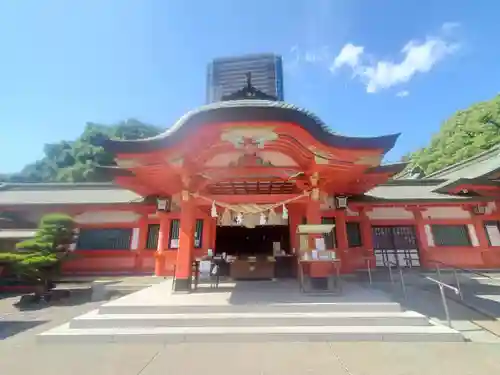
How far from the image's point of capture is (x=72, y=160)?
36.2 meters

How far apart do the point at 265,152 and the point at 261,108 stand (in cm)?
148

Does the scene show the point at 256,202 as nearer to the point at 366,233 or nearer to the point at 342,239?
the point at 342,239

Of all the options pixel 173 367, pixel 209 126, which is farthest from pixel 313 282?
pixel 209 126

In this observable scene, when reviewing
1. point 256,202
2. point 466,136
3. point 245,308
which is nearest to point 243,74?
point 256,202

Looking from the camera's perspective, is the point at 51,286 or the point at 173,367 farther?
the point at 51,286

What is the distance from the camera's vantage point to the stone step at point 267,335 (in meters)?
3.97

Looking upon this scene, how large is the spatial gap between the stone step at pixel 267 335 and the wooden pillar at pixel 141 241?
6491 millimetres

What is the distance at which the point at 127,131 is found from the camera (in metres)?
40.5

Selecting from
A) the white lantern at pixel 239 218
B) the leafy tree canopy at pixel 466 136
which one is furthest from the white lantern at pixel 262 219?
the leafy tree canopy at pixel 466 136

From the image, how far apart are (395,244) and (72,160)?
40480 mm

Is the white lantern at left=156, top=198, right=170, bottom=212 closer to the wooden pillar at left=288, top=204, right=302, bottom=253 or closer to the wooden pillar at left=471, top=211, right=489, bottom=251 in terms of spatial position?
the wooden pillar at left=288, top=204, right=302, bottom=253

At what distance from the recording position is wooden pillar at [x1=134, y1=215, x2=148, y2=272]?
34.4 ft

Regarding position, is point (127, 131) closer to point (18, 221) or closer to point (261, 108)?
point (18, 221)

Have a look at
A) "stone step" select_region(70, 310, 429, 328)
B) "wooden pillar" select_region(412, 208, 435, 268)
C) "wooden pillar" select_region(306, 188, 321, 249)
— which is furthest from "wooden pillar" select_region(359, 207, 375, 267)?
"stone step" select_region(70, 310, 429, 328)
